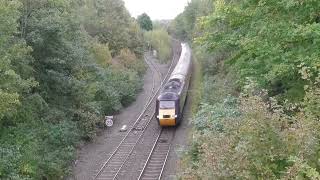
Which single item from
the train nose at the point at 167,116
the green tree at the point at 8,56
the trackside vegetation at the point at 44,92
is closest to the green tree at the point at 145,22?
the trackside vegetation at the point at 44,92

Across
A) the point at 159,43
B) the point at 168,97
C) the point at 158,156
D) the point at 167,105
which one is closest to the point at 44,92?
the point at 158,156

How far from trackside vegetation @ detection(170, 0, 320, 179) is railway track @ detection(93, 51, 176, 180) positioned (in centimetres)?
541

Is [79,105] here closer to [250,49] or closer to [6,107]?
[6,107]

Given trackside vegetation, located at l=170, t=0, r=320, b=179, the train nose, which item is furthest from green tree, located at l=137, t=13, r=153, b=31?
trackside vegetation, located at l=170, t=0, r=320, b=179

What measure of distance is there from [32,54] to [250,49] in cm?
1263

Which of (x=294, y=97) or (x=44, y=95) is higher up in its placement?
(x=294, y=97)

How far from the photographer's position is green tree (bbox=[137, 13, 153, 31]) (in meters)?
89.6

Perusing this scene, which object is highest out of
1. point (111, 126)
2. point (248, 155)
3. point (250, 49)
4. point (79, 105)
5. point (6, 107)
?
point (250, 49)

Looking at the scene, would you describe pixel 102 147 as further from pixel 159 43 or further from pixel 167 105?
pixel 159 43

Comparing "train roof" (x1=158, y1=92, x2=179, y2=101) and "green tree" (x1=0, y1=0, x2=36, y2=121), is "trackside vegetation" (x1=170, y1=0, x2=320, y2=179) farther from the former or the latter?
"green tree" (x1=0, y1=0, x2=36, y2=121)

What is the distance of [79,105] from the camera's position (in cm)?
2727

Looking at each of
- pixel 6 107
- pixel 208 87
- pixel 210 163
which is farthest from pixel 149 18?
pixel 210 163

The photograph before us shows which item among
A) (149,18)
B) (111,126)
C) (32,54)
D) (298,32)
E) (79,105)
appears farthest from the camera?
(149,18)

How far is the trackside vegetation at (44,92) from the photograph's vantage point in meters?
17.4
